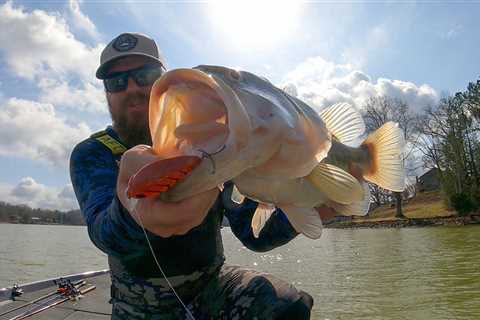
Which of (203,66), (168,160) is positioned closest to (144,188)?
(168,160)

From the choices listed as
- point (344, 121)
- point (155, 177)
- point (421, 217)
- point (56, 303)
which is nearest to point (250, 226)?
point (344, 121)

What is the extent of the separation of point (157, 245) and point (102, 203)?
1.89 ft

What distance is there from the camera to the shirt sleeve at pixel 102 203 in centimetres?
165

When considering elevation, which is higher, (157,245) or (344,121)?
(344,121)

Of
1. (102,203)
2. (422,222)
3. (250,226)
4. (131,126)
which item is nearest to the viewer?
(102,203)

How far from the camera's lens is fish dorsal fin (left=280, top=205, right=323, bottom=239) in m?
1.87

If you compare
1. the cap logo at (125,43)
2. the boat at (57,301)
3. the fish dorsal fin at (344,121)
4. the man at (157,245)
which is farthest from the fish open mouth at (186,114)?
the boat at (57,301)

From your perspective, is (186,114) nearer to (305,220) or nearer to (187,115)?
(187,115)

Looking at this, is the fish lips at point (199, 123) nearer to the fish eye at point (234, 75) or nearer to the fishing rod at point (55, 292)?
the fish eye at point (234, 75)

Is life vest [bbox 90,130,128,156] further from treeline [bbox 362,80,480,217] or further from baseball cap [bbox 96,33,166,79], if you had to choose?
treeline [bbox 362,80,480,217]

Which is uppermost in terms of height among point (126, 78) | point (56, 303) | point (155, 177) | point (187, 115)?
point (126, 78)

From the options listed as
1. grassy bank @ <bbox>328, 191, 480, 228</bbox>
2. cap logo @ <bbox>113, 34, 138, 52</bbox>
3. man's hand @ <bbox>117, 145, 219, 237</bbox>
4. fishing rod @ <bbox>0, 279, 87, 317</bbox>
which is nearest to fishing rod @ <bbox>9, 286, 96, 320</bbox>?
fishing rod @ <bbox>0, 279, 87, 317</bbox>

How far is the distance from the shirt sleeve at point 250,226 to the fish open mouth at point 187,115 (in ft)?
4.70

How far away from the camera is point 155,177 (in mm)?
1094
